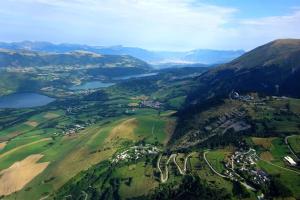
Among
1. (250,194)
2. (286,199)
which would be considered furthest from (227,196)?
(286,199)

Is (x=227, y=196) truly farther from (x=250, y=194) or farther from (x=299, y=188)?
(x=299, y=188)

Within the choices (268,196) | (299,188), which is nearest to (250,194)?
(268,196)

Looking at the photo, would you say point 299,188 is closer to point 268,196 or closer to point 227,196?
point 268,196

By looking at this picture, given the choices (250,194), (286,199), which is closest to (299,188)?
(286,199)

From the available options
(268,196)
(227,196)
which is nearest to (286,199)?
(268,196)

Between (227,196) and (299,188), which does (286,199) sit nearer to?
(299,188)
